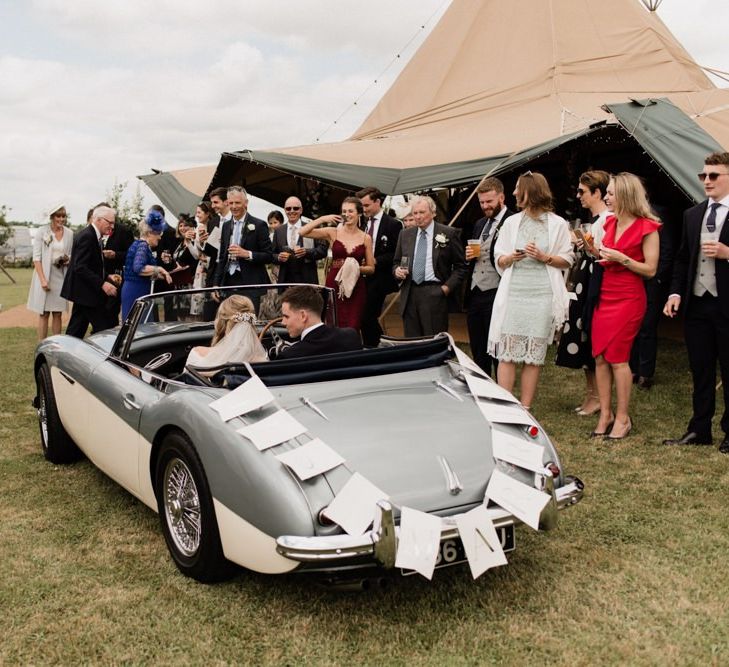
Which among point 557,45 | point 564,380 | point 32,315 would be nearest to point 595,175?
point 564,380

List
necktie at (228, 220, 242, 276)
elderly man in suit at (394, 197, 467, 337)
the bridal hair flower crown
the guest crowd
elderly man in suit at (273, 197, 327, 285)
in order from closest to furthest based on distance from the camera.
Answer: the bridal hair flower crown < the guest crowd < elderly man in suit at (394, 197, 467, 337) < necktie at (228, 220, 242, 276) < elderly man in suit at (273, 197, 327, 285)

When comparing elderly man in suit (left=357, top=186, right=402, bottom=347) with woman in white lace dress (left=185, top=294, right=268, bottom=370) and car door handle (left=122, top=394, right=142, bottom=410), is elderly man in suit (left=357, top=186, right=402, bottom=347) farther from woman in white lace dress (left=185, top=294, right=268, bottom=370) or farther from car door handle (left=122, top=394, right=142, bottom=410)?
car door handle (left=122, top=394, right=142, bottom=410)

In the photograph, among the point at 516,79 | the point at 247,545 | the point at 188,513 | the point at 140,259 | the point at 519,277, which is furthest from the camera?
the point at 516,79

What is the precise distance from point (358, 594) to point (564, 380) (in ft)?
17.0

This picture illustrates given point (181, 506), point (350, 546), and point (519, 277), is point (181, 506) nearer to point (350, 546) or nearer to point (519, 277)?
point (350, 546)

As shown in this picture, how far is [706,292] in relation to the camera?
17.5 ft

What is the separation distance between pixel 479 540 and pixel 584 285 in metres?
3.77

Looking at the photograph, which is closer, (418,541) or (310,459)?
(418,541)

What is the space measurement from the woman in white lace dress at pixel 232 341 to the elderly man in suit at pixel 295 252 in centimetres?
391

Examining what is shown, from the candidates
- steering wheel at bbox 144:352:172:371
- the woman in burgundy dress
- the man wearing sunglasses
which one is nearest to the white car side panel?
steering wheel at bbox 144:352:172:371

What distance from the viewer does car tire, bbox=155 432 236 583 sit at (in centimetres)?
321

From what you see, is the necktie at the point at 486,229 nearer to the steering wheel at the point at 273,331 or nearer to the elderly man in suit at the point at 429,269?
the elderly man in suit at the point at 429,269

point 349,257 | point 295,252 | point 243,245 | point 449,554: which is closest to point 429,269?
point 349,257

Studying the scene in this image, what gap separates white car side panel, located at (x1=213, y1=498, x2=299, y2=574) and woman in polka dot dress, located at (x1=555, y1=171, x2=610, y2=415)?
368 cm
